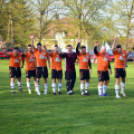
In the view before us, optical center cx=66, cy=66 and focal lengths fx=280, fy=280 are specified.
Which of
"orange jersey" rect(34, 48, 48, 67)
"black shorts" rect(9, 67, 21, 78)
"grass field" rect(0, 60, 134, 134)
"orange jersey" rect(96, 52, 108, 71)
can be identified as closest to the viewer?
"grass field" rect(0, 60, 134, 134)

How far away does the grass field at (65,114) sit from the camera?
6.04 meters

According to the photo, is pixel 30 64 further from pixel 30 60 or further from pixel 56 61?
pixel 56 61

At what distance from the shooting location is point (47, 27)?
129 ft

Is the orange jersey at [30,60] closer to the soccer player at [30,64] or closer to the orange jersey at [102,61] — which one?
the soccer player at [30,64]

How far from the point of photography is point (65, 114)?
7520 millimetres

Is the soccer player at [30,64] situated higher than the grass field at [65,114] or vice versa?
the soccer player at [30,64]

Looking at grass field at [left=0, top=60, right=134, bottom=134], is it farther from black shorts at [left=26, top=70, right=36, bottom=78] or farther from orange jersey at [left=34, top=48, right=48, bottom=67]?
orange jersey at [left=34, top=48, right=48, bottom=67]

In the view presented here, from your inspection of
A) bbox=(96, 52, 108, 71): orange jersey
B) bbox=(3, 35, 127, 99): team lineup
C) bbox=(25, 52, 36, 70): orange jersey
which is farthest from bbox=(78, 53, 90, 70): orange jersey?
bbox=(25, 52, 36, 70): orange jersey

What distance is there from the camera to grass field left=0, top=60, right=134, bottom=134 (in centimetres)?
604

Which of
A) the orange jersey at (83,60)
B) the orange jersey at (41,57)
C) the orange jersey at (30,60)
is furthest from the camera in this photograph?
the orange jersey at (30,60)

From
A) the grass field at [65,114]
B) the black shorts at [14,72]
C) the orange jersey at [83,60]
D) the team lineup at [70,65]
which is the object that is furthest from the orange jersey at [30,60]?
the orange jersey at [83,60]

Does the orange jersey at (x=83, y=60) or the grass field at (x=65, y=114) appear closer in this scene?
the grass field at (x=65, y=114)

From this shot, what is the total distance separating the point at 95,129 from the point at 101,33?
33.7 meters

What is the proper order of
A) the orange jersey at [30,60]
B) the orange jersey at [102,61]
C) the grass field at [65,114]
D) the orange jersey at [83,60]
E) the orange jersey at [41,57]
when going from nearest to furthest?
the grass field at [65,114] → the orange jersey at [102,61] → the orange jersey at [41,57] → the orange jersey at [83,60] → the orange jersey at [30,60]
